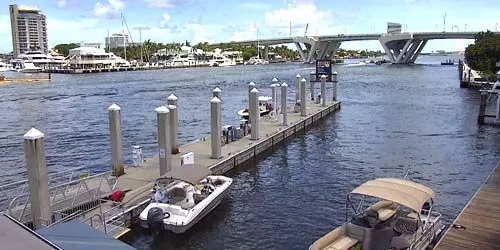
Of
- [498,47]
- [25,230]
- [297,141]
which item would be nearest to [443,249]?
[25,230]

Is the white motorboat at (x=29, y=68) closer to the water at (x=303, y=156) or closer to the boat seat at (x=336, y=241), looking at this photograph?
the water at (x=303, y=156)

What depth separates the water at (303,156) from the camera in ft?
59.4

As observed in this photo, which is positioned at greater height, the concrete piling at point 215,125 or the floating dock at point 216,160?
the concrete piling at point 215,125

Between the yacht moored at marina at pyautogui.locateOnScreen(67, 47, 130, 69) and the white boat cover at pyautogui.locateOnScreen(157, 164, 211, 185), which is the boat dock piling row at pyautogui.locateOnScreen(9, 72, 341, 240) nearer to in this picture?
the white boat cover at pyautogui.locateOnScreen(157, 164, 211, 185)

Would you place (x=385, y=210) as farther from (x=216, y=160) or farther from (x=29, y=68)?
(x=29, y=68)

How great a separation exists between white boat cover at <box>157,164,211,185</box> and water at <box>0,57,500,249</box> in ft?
6.15

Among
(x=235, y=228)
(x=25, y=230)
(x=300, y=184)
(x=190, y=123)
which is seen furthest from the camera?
(x=190, y=123)

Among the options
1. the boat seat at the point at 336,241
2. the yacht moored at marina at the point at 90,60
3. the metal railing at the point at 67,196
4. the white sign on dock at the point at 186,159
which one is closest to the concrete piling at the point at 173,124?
the white sign on dock at the point at 186,159

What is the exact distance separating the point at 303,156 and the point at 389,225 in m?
15.4

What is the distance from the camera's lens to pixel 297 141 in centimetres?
3447

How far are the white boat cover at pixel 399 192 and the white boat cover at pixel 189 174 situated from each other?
20.0ft

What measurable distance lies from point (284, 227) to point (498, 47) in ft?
273

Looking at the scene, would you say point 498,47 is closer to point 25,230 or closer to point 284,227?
point 284,227

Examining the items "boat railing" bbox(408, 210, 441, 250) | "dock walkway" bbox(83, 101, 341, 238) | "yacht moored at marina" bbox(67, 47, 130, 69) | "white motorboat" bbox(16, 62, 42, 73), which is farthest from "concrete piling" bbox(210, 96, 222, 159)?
"white motorboat" bbox(16, 62, 42, 73)
